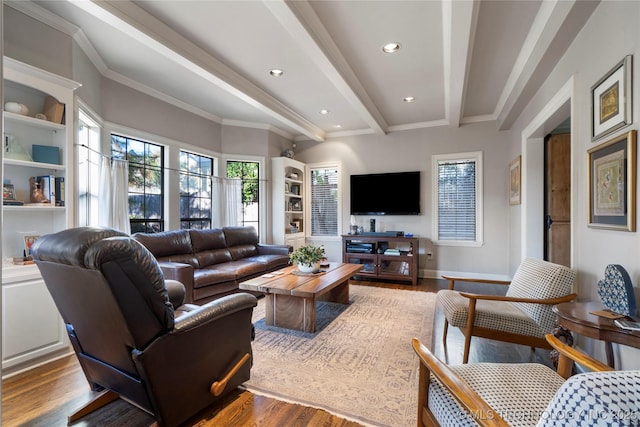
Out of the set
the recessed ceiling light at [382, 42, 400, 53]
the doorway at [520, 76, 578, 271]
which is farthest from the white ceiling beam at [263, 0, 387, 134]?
the doorway at [520, 76, 578, 271]

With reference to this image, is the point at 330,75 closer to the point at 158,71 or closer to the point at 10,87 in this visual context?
the point at 158,71

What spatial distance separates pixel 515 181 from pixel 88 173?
17.6 ft

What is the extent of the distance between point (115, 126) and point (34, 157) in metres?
1.26

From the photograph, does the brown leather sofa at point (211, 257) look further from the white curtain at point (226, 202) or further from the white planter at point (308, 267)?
the white planter at point (308, 267)

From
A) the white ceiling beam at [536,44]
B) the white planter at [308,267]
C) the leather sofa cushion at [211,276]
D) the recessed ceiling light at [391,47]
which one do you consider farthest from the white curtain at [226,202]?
the white ceiling beam at [536,44]

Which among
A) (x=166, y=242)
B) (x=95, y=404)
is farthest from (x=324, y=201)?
(x=95, y=404)

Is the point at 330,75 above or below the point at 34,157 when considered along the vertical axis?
above

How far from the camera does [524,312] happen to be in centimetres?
222

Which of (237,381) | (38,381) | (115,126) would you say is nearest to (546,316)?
(237,381)

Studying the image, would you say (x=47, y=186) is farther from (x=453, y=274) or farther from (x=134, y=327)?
(x=453, y=274)

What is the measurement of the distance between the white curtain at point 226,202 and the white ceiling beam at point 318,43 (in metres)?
2.49

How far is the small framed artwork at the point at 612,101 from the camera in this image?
1607 millimetres

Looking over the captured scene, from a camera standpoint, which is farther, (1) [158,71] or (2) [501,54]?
(1) [158,71]

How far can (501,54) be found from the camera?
294 centimetres
